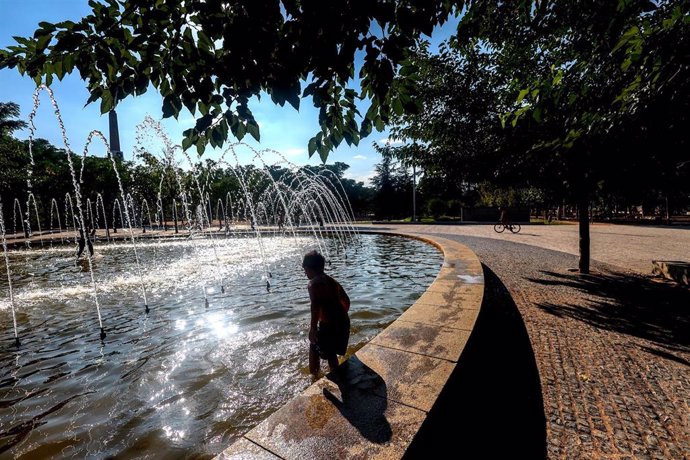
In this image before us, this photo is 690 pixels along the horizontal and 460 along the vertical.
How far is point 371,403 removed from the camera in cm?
244

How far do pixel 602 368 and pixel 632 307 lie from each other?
122 inches

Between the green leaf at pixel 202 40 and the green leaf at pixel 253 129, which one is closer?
the green leaf at pixel 202 40

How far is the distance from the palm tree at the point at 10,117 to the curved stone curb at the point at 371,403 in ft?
138

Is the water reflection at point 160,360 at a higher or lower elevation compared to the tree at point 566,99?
lower

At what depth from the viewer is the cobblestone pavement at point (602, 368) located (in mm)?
2671

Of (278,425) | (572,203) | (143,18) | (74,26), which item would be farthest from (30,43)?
(572,203)

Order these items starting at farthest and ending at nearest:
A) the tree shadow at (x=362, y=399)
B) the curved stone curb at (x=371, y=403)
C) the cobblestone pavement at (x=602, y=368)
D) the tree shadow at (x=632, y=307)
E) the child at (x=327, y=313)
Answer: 1. the tree shadow at (x=632, y=307)
2. the child at (x=327, y=313)
3. the cobblestone pavement at (x=602, y=368)
4. the tree shadow at (x=362, y=399)
5. the curved stone curb at (x=371, y=403)

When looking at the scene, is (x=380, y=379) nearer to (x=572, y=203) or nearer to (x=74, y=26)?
(x=74, y=26)

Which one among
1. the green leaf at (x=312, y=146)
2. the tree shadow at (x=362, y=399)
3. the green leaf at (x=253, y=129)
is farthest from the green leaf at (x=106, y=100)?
the tree shadow at (x=362, y=399)

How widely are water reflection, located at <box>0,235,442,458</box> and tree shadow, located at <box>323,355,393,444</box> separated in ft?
3.64

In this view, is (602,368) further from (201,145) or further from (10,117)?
(10,117)

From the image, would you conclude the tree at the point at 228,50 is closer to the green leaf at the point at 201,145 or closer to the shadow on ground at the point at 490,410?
the green leaf at the point at 201,145

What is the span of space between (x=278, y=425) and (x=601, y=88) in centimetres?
748

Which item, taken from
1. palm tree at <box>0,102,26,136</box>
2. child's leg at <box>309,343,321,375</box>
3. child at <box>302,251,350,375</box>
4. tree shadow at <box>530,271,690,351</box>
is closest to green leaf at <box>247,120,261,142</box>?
child at <box>302,251,350,375</box>
